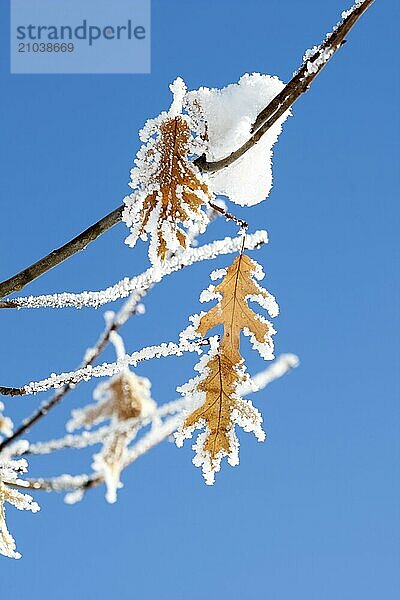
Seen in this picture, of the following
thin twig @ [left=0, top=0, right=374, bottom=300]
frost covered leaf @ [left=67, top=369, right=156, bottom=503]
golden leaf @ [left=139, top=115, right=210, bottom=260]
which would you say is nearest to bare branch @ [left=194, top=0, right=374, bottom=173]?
thin twig @ [left=0, top=0, right=374, bottom=300]

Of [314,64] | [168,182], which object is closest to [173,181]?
[168,182]

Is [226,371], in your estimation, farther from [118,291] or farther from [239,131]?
[239,131]

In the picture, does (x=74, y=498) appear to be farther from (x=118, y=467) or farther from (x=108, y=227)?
(x=108, y=227)

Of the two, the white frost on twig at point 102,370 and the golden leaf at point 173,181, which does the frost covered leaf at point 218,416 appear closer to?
the white frost on twig at point 102,370

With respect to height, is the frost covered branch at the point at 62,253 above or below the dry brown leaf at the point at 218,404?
above

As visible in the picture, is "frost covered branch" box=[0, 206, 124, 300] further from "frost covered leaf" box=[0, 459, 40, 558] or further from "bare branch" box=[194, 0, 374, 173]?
"frost covered leaf" box=[0, 459, 40, 558]

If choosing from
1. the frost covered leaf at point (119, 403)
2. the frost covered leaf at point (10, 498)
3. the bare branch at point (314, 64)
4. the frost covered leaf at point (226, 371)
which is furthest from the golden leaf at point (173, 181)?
the frost covered leaf at point (119, 403)

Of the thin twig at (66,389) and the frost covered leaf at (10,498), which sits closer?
the frost covered leaf at (10,498)
